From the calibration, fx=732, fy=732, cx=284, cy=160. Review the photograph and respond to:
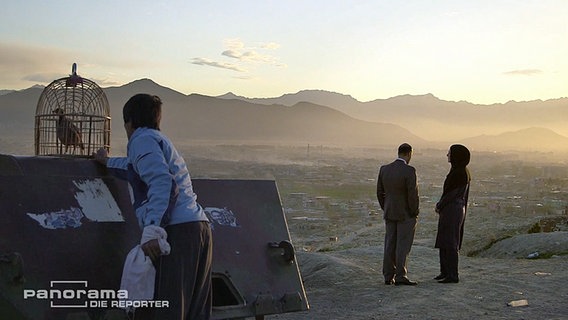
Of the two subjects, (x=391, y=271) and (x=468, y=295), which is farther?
(x=391, y=271)

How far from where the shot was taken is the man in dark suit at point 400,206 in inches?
393

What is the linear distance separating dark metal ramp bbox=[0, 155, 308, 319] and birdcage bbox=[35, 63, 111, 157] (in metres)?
1.31

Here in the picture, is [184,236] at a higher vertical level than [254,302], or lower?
higher

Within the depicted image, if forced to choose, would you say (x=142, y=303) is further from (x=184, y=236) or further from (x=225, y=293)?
(x=225, y=293)

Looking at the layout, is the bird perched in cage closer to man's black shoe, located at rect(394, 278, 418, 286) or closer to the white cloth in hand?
the white cloth in hand

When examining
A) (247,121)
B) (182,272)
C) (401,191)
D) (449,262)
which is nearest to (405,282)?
(449,262)

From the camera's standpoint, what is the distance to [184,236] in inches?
174

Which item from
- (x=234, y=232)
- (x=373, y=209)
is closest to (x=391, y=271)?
(x=234, y=232)

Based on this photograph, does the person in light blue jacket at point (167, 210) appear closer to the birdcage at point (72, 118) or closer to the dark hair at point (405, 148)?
the birdcage at point (72, 118)

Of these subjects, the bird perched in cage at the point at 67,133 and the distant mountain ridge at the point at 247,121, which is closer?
the bird perched in cage at the point at 67,133

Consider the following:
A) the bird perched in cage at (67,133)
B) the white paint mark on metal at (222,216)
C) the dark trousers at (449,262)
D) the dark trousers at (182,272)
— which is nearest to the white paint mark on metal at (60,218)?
the dark trousers at (182,272)

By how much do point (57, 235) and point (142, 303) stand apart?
811 millimetres

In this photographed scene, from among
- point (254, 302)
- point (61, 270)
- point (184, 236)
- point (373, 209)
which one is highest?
point (184, 236)

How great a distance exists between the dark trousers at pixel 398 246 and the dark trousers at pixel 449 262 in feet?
1.83
